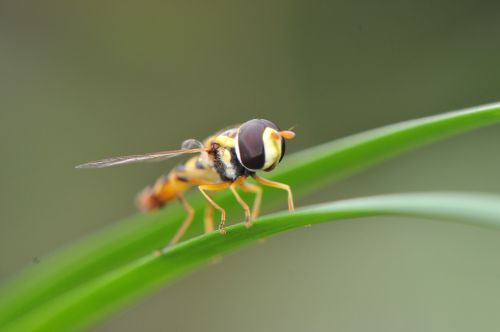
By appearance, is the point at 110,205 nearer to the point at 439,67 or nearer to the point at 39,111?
the point at 39,111

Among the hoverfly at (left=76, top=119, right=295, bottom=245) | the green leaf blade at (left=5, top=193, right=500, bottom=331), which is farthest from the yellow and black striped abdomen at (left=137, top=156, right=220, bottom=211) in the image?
the green leaf blade at (left=5, top=193, right=500, bottom=331)

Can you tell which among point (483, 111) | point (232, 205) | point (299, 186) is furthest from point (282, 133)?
point (483, 111)

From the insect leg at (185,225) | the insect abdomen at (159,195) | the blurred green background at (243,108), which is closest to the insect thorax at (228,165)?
the insect leg at (185,225)

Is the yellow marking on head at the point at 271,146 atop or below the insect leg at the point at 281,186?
atop

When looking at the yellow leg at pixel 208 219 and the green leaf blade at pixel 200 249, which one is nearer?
the green leaf blade at pixel 200 249

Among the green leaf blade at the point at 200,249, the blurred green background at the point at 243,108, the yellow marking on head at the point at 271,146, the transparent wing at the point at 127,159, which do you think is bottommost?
the green leaf blade at the point at 200,249

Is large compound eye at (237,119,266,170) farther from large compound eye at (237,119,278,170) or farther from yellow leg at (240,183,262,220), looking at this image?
yellow leg at (240,183,262,220)

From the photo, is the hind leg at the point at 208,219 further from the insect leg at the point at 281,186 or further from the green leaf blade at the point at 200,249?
the green leaf blade at the point at 200,249
